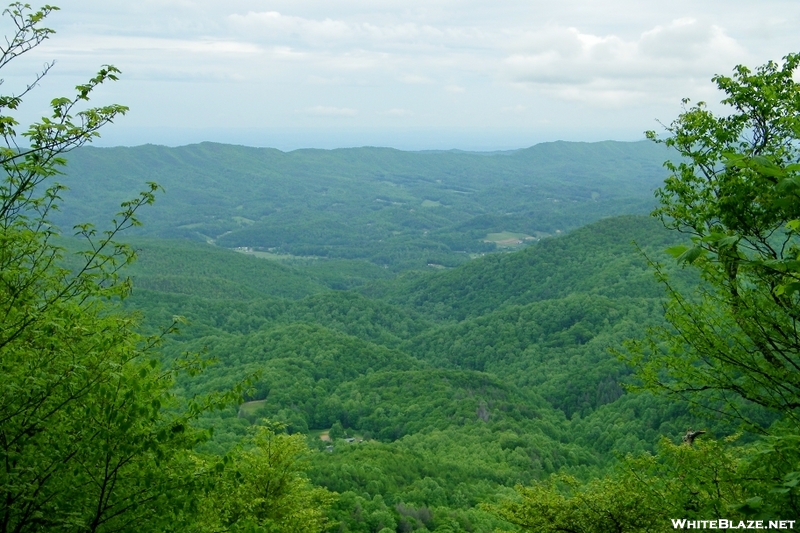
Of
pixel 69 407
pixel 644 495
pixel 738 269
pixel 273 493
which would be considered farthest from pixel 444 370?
pixel 69 407

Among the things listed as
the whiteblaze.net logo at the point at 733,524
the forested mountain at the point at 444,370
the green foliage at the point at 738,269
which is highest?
the green foliage at the point at 738,269

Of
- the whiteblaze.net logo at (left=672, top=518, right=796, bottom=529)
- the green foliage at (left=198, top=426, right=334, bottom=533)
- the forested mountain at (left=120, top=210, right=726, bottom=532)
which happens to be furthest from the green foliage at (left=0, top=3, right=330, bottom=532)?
A: the green foliage at (left=198, top=426, right=334, bottom=533)

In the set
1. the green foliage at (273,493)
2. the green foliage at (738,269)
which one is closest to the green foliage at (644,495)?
the green foliage at (738,269)

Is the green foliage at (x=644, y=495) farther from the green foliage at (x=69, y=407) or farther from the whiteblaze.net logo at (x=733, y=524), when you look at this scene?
the green foliage at (x=69, y=407)

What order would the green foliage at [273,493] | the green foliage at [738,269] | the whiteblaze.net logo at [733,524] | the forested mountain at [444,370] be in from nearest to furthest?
the whiteblaze.net logo at [733,524] < the green foliage at [738,269] < the green foliage at [273,493] < the forested mountain at [444,370]

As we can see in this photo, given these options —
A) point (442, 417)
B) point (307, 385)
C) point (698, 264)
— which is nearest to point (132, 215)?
point (698, 264)

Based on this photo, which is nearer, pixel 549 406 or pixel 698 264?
pixel 698 264

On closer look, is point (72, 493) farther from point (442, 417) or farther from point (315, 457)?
point (442, 417)

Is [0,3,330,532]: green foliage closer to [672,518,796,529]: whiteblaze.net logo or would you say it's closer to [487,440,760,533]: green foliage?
[672,518,796,529]: whiteblaze.net logo
